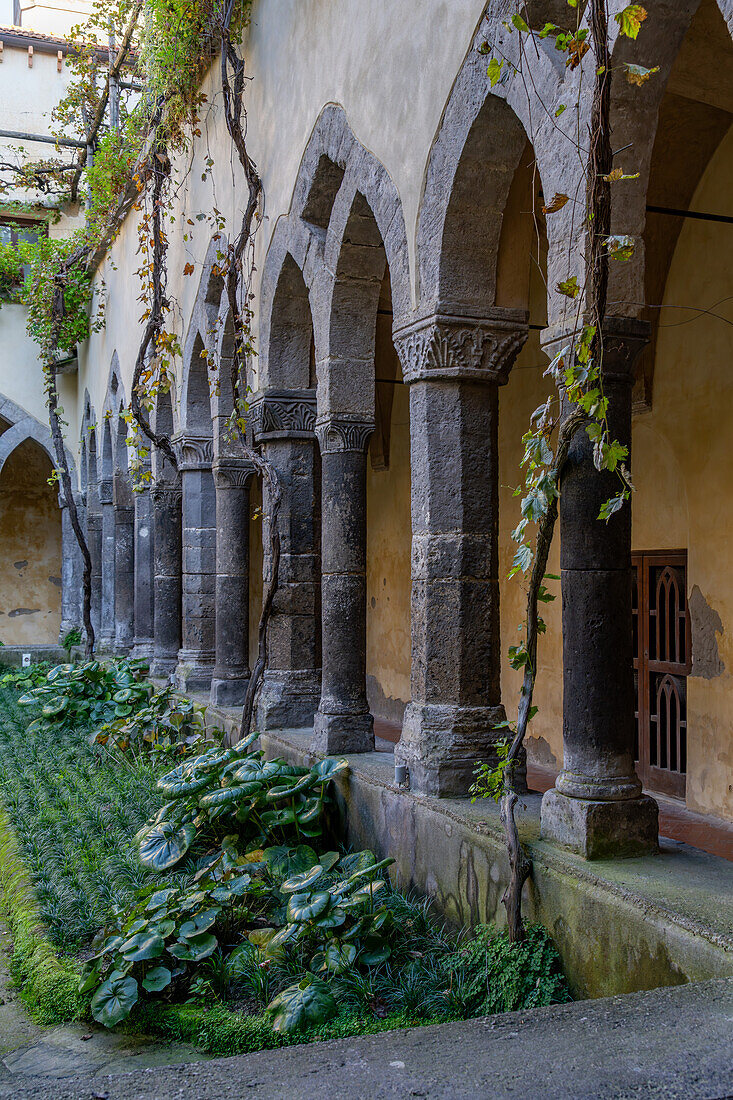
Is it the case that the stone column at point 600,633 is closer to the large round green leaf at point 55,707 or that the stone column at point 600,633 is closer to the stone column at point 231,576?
the stone column at point 231,576

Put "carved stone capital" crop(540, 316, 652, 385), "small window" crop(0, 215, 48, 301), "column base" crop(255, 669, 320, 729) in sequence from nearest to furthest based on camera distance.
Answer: "carved stone capital" crop(540, 316, 652, 385)
"column base" crop(255, 669, 320, 729)
"small window" crop(0, 215, 48, 301)

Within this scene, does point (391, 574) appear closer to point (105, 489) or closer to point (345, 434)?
point (105, 489)

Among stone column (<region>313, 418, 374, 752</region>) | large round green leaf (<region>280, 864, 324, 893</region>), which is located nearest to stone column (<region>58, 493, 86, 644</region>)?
stone column (<region>313, 418, 374, 752</region>)

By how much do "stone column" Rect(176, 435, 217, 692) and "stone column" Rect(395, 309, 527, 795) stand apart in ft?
14.6

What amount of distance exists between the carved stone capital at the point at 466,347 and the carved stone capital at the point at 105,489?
9680mm

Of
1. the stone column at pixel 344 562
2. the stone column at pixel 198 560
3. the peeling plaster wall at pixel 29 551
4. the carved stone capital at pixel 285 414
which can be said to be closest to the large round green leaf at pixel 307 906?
the stone column at pixel 344 562

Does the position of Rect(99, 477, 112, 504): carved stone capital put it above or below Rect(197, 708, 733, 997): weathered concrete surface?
above

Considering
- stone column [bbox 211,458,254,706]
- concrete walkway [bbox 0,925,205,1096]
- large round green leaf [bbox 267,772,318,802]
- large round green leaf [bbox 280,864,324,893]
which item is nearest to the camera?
concrete walkway [bbox 0,925,205,1096]

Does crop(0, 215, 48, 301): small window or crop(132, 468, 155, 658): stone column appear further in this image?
crop(0, 215, 48, 301): small window

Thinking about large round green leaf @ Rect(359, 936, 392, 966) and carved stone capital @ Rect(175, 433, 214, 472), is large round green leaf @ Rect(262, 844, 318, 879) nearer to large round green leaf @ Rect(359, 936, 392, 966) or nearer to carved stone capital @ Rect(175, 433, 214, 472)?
large round green leaf @ Rect(359, 936, 392, 966)

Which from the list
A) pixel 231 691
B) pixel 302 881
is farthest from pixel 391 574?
pixel 302 881

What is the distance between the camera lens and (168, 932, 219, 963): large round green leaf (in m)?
3.51

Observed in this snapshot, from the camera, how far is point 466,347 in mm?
4273

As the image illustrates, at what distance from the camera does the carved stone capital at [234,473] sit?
24.9 feet
